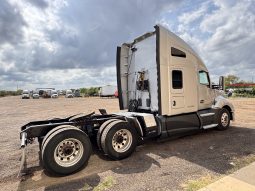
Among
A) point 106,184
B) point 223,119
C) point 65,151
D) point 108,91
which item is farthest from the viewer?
point 108,91

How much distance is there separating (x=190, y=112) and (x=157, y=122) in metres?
1.67

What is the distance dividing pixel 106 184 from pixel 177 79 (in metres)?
4.54

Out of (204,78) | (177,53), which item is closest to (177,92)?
(177,53)

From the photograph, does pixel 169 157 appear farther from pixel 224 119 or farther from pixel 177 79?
pixel 224 119

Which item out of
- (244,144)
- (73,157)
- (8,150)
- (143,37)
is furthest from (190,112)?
(8,150)

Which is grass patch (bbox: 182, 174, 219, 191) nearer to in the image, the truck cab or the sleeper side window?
the truck cab

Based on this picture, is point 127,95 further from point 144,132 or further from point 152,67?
point 144,132

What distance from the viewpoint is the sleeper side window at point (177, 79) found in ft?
26.2

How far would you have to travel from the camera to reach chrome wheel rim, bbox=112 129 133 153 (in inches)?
255

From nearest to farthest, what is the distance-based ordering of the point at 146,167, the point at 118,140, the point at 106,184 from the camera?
the point at 106,184 → the point at 146,167 → the point at 118,140

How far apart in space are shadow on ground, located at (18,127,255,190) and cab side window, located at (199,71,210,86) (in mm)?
2099

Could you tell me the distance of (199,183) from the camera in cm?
474

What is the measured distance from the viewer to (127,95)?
9812 millimetres

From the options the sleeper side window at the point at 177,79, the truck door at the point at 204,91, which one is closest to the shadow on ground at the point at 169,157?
the truck door at the point at 204,91
